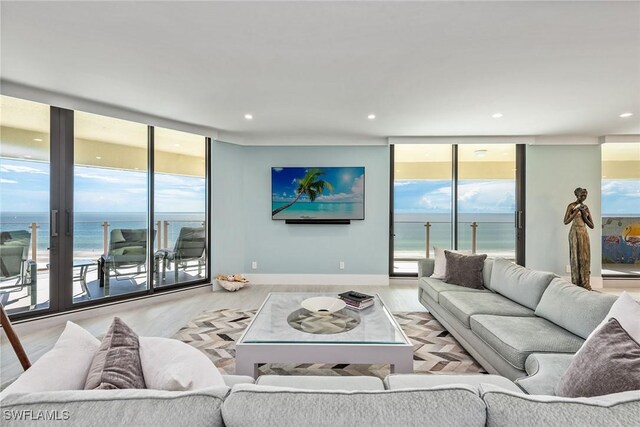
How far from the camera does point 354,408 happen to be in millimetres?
748

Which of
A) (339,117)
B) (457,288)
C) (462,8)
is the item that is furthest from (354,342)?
(339,117)

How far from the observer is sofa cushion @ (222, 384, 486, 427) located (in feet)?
2.37

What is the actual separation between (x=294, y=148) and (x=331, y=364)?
3.52 m

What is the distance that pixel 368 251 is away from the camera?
485 cm

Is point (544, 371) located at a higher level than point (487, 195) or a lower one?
lower

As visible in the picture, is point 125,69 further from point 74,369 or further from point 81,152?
point 74,369

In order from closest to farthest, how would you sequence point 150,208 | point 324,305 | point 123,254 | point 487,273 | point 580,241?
1. point 324,305
2. point 487,273
3. point 123,254
4. point 150,208
5. point 580,241

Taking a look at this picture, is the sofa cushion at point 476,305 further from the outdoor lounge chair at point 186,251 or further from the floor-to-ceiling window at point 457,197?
the outdoor lounge chair at point 186,251

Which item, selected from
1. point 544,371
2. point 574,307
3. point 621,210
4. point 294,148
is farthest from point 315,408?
point 621,210

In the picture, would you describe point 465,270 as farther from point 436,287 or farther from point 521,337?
point 521,337

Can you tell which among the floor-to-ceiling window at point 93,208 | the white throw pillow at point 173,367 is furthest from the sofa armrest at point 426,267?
the floor-to-ceiling window at point 93,208

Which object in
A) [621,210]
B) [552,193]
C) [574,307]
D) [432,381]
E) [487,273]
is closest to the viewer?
[432,381]

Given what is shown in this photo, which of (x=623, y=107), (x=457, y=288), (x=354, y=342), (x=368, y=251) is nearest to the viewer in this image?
(x=354, y=342)

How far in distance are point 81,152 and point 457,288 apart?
4.57 metres
